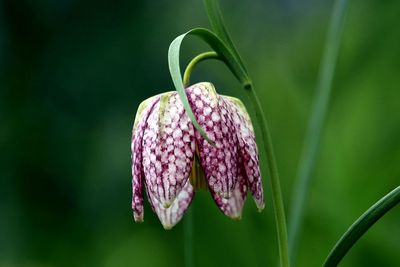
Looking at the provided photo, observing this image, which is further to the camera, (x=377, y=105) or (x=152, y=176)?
(x=377, y=105)

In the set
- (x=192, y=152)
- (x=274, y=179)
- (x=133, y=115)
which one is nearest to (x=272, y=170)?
(x=274, y=179)

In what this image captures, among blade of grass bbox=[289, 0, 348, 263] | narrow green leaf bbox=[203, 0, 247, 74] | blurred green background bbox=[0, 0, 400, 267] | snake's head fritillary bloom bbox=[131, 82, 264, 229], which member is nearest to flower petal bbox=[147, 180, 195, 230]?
snake's head fritillary bloom bbox=[131, 82, 264, 229]

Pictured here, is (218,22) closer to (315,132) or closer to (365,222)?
(365,222)

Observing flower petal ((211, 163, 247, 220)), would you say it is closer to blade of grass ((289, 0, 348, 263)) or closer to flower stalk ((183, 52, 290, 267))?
flower stalk ((183, 52, 290, 267))

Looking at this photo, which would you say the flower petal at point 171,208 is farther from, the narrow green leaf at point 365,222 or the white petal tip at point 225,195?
the narrow green leaf at point 365,222

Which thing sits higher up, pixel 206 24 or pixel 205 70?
pixel 206 24

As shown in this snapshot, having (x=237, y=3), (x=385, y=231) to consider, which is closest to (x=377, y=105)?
(x=385, y=231)

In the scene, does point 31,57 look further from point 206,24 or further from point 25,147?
point 206,24
